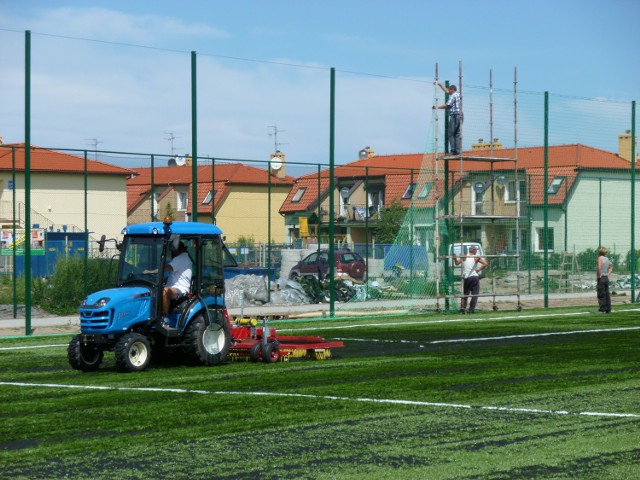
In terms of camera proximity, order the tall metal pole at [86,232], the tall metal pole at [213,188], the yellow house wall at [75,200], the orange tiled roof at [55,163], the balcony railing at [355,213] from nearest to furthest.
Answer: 1. the orange tiled roof at [55,163]
2. the tall metal pole at [86,232]
3. the yellow house wall at [75,200]
4. the tall metal pole at [213,188]
5. the balcony railing at [355,213]

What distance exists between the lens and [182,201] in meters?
26.8

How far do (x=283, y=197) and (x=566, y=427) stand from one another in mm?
19599

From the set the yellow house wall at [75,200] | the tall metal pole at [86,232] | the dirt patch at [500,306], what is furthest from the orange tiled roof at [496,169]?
the tall metal pole at [86,232]

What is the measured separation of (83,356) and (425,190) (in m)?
15.3

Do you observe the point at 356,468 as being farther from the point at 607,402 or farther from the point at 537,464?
the point at 607,402

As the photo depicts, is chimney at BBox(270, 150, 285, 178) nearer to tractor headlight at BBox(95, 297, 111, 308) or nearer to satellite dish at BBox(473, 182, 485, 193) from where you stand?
satellite dish at BBox(473, 182, 485, 193)

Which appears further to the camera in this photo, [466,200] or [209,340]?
[466,200]

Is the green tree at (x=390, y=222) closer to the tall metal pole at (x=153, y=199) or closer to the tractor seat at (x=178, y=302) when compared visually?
the tall metal pole at (x=153, y=199)

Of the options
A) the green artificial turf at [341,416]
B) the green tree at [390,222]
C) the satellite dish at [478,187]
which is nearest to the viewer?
the green artificial turf at [341,416]

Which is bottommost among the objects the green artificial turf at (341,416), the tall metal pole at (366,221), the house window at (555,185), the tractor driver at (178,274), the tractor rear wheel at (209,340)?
the green artificial turf at (341,416)

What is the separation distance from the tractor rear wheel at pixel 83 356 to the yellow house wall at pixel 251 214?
41.3ft

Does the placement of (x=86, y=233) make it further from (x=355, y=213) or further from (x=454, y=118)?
(x=355, y=213)

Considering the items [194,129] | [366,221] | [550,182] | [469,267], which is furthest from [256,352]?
[550,182]

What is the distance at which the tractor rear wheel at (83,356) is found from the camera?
15.2 meters
